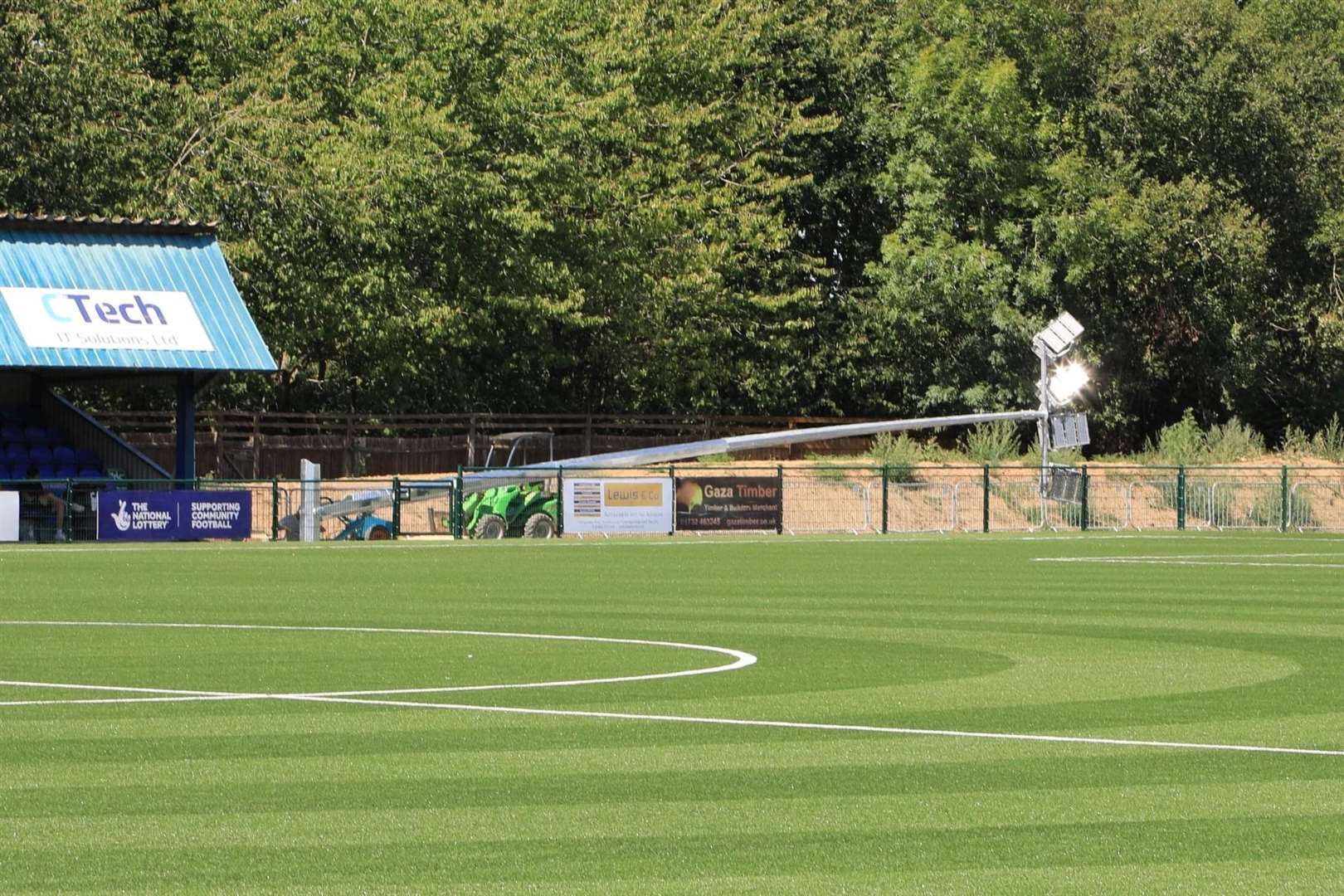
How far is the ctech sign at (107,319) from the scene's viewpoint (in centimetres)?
4328

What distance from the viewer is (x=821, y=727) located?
13.3 metres

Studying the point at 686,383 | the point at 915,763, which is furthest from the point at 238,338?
the point at 915,763

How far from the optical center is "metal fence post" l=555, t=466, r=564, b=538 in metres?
46.3

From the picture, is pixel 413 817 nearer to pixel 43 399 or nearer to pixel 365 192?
pixel 43 399

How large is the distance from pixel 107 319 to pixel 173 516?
4.86 meters

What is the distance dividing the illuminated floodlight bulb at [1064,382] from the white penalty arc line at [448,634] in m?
40.1

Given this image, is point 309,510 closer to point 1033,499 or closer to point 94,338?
point 94,338

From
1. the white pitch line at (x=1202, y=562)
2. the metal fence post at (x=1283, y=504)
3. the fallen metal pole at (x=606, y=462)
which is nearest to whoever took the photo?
the white pitch line at (x=1202, y=562)

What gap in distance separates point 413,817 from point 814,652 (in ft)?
30.6

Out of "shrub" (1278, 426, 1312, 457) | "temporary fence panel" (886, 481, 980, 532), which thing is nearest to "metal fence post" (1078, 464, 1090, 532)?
"temporary fence panel" (886, 481, 980, 532)

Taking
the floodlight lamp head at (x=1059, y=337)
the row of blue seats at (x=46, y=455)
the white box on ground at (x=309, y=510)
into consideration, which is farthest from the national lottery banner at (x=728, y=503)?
the row of blue seats at (x=46, y=455)

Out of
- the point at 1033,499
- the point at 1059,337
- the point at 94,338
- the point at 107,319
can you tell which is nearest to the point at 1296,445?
the point at 1059,337

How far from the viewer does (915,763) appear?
38.4ft

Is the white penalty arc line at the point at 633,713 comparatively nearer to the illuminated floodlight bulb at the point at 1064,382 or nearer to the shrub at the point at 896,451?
the shrub at the point at 896,451
